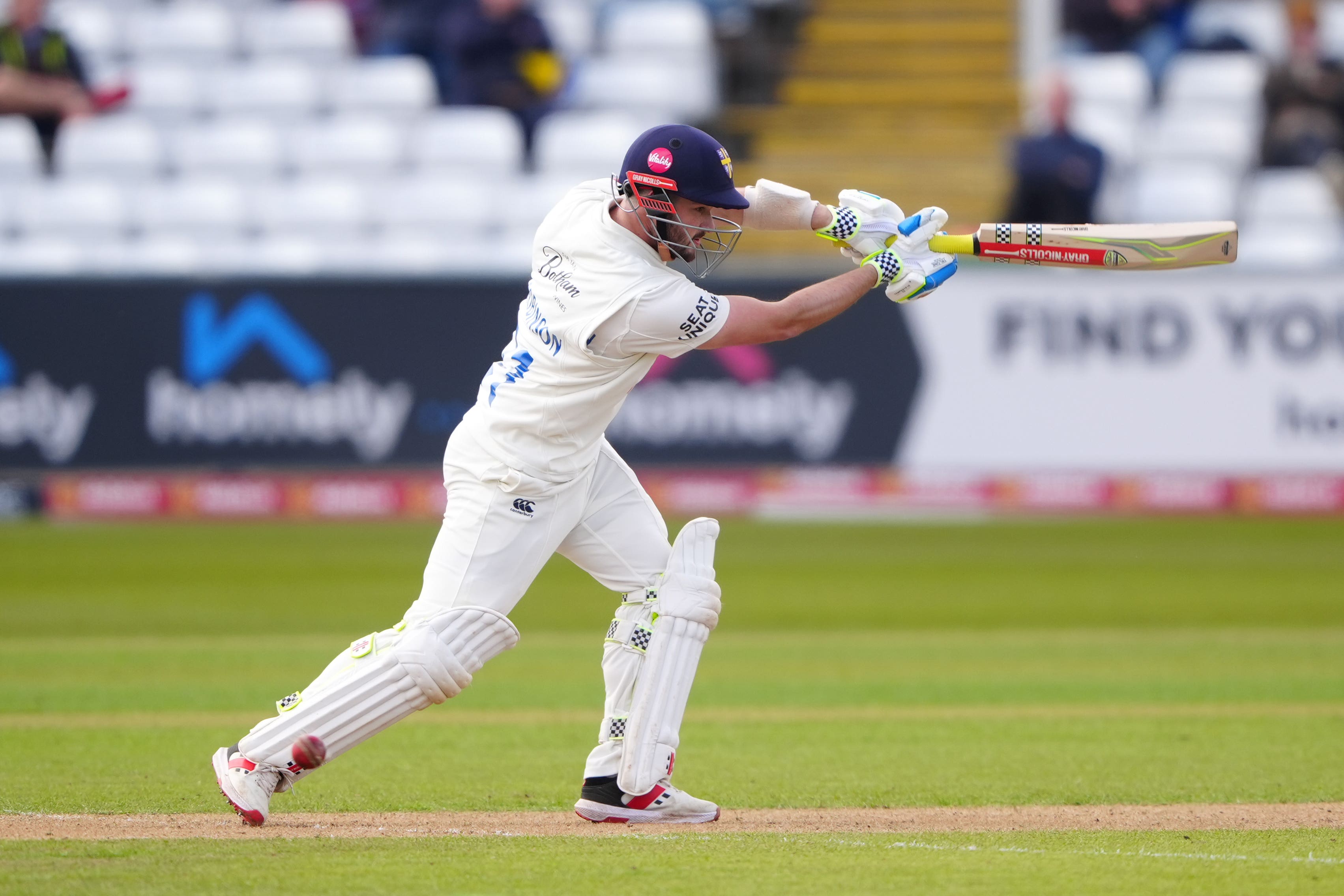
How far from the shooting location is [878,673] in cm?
773

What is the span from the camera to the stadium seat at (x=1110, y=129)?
13695 millimetres

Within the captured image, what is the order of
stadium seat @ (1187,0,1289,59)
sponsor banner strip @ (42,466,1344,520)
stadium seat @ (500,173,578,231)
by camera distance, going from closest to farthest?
sponsor banner strip @ (42,466,1344,520), stadium seat @ (500,173,578,231), stadium seat @ (1187,0,1289,59)

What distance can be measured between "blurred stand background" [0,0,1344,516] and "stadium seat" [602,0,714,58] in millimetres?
33

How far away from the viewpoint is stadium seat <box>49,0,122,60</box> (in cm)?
1533

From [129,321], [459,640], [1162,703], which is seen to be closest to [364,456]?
[129,321]

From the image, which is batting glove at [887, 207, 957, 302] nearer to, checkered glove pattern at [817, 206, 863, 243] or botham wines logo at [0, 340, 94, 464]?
checkered glove pattern at [817, 206, 863, 243]

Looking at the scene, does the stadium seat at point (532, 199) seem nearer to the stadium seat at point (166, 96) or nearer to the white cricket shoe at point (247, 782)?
the stadium seat at point (166, 96)

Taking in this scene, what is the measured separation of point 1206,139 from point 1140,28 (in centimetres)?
171

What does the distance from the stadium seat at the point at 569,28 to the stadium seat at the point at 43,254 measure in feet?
13.6

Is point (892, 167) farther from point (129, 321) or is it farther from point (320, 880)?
point (320, 880)

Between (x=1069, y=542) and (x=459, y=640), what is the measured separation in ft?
27.6

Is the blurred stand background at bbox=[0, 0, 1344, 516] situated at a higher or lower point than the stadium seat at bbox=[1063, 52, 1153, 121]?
lower

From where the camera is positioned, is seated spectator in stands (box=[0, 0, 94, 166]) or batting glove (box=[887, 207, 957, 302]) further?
seated spectator in stands (box=[0, 0, 94, 166])

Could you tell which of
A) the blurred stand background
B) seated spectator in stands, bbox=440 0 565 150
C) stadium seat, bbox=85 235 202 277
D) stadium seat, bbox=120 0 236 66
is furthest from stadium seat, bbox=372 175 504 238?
stadium seat, bbox=120 0 236 66
